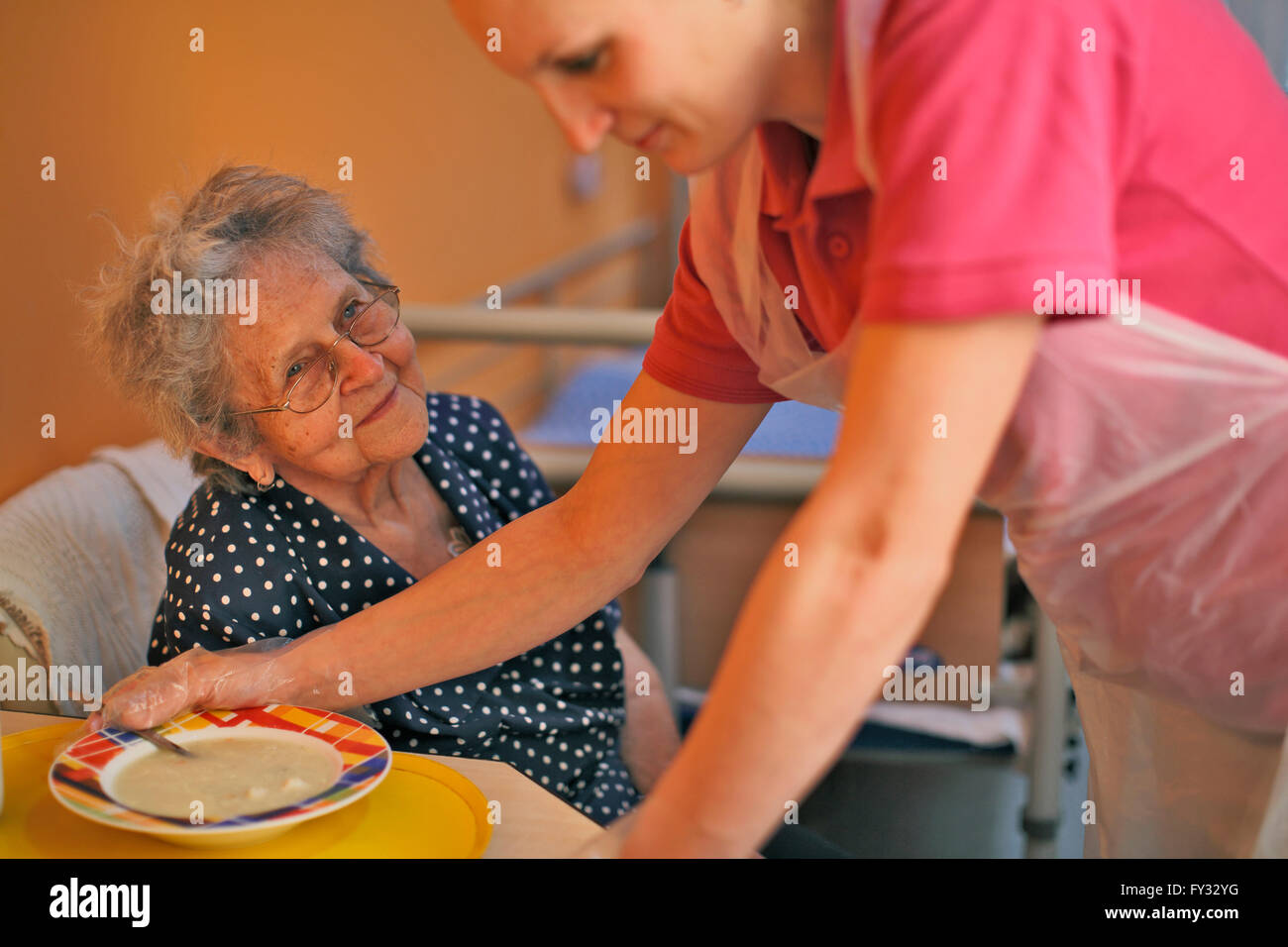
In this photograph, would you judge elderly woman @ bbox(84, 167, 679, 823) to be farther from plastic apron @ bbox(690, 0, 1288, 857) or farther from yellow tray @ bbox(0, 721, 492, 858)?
plastic apron @ bbox(690, 0, 1288, 857)

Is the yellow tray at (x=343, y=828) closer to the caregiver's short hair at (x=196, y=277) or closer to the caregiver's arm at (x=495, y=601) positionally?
the caregiver's arm at (x=495, y=601)

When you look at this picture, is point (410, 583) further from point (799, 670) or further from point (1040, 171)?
point (1040, 171)

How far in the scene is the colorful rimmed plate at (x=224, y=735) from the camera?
0.85 m

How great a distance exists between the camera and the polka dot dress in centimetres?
123

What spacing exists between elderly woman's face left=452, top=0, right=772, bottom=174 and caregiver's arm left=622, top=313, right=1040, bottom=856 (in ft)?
0.50

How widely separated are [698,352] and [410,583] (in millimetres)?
524

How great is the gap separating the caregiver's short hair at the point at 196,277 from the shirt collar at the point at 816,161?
63cm

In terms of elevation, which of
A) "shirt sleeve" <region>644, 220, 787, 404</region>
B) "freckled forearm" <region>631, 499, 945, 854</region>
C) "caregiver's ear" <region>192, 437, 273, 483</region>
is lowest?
"freckled forearm" <region>631, 499, 945, 854</region>

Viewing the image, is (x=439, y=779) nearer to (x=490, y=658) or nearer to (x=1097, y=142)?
(x=490, y=658)

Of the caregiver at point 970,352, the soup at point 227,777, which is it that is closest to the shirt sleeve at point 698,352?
the caregiver at point 970,352

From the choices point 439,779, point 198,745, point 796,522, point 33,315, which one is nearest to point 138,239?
point 33,315

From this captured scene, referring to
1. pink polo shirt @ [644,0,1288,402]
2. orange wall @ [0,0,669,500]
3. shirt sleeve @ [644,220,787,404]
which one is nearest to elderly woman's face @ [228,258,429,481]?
orange wall @ [0,0,669,500]

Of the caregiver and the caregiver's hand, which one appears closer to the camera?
the caregiver

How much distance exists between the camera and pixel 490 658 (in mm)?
1124
